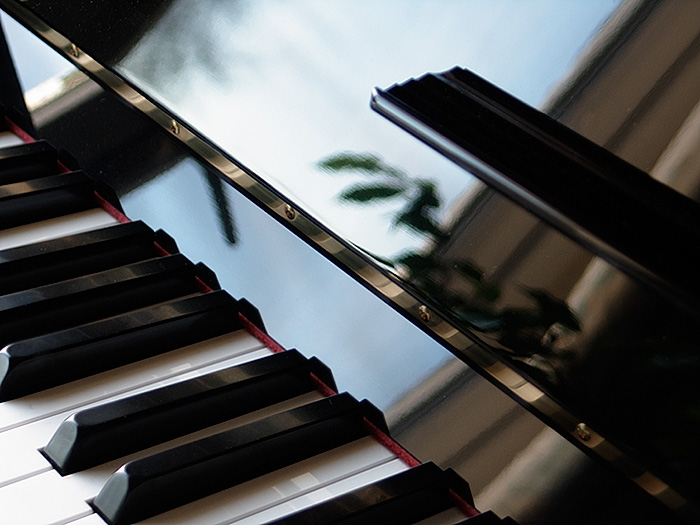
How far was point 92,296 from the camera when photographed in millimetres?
1758

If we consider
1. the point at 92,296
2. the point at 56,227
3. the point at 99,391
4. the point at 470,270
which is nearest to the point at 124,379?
the point at 99,391

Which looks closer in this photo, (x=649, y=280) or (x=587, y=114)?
(x=649, y=280)

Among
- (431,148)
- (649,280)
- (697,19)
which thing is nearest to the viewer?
(649,280)

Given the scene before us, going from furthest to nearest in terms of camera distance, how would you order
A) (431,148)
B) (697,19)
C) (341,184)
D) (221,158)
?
(221,158) < (341,184) < (431,148) < (697,19)

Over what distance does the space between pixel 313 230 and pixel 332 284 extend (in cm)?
9

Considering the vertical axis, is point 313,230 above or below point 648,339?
below

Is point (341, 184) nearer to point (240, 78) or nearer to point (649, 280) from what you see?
point (240, 78)

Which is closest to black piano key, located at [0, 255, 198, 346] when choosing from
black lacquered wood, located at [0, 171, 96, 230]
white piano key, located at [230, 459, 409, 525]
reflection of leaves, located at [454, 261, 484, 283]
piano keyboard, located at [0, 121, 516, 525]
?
piano keyboard, located at [0, 121, 516, 525]

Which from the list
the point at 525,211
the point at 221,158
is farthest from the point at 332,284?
the point at 525,211

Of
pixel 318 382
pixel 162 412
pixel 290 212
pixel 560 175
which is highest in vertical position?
pixel 560 175

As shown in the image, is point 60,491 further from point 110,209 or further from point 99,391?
point 110,209

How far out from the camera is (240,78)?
1.72 meters

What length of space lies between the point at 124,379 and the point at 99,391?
4 centimetres

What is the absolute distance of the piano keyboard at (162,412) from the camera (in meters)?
1.40
